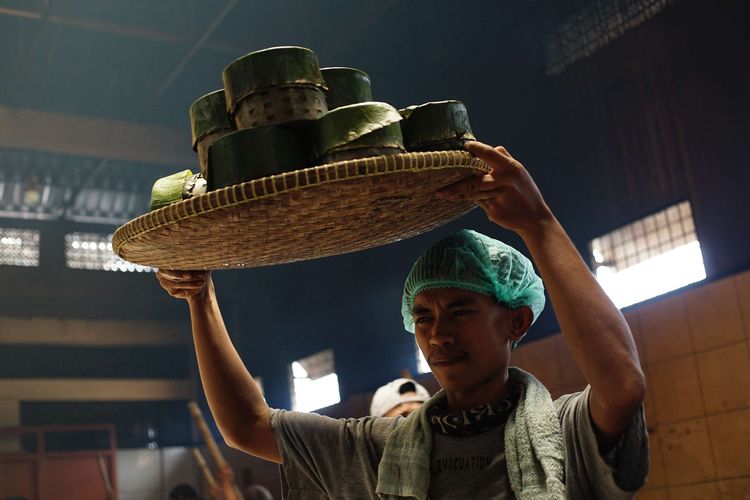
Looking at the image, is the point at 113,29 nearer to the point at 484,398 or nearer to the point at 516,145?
the point at 516,145

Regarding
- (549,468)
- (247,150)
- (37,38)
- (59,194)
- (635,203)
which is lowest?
(549,468)

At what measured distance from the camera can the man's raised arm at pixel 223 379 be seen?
1.47m

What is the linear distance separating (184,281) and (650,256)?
3.89 metres

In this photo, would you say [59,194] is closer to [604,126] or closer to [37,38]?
[37,38]

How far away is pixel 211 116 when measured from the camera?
1.36m

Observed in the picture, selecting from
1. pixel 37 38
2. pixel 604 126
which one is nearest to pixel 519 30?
pixel 604 126

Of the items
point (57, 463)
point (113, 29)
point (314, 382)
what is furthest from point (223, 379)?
point (57, 463)

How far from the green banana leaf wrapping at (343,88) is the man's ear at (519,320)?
424mm

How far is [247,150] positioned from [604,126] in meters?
4.56

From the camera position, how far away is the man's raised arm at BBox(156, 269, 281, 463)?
147 cm

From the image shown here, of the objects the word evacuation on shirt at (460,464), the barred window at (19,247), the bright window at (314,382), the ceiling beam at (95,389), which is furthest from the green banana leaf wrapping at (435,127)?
the ceiling beam at (95,389)

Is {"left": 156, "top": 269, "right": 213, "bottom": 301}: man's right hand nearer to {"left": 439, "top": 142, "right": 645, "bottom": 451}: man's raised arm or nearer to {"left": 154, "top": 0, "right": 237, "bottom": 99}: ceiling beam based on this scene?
{"left": 439, "top": 142, "right": 645, "bottom": 451}: man's raised arm

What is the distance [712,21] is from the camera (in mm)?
4641

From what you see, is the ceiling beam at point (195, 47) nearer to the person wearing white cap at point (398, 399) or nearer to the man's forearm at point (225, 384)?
the person wearing white cap at point (398, 399)
